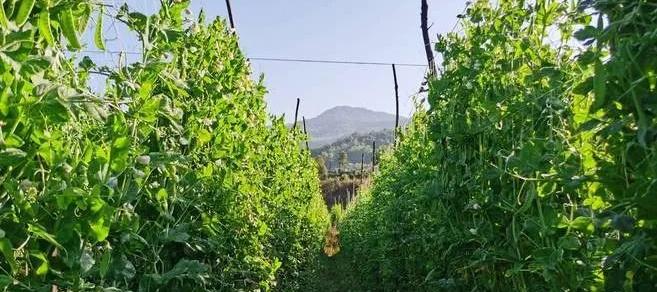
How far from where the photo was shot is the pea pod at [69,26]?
52.1 inches

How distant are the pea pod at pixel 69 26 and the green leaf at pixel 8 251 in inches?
16.8

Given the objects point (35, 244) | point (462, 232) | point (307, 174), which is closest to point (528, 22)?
point (462, 232)

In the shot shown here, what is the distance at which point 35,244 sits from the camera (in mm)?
1361

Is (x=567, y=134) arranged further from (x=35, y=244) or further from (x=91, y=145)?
(x=35, y=244)

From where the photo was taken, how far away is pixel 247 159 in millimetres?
4297

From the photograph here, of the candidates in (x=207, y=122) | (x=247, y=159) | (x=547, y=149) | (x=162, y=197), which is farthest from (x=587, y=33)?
(x=247, y=159)

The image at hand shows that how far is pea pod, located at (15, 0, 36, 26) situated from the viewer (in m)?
1.24

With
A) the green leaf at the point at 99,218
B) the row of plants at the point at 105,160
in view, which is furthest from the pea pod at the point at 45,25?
the green leaf at the point at 99,218

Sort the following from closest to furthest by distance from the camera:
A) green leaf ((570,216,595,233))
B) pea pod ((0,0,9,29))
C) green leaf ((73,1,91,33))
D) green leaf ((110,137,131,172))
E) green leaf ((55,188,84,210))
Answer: pea pod ((0,0,9,29))
green leaf ((55,188,84,210))
green leaf ((73,1,91,33))
green leaf ((110,137,131,172))
green leaf ((570,216,595,233))

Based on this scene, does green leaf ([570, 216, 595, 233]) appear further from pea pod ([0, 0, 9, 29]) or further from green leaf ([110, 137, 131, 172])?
pea pod ([0, 0, 9, 29])

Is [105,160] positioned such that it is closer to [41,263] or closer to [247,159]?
[41,263]

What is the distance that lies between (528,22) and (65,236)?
1932mm

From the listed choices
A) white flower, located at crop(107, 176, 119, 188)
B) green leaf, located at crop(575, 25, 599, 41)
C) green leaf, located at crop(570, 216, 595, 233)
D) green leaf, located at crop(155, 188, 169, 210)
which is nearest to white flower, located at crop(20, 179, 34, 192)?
white flower, located at crop(107, 176, 119, 188)

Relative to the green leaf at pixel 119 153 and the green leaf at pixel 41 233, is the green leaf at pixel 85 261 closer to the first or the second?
the green leaf at pixel 41 233
